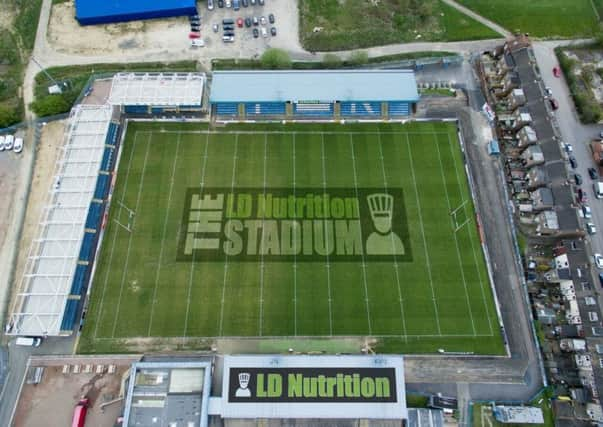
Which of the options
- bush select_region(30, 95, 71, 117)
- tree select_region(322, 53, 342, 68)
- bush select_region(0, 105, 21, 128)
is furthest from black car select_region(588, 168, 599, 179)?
bush select_region(0, 105, 21, 128)

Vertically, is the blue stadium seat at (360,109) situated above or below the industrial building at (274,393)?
above

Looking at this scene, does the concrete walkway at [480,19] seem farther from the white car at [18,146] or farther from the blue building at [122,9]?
the white car at [18,146]

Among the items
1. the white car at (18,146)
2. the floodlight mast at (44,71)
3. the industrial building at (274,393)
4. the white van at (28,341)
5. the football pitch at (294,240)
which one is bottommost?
the industrial building at (274,393)

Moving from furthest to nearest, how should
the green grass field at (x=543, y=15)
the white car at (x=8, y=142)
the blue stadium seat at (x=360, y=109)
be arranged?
the green grass field at (x=543, y=15) < the blue stadium seat at (x=360, y=109) < the white car at (x=8, y=142)

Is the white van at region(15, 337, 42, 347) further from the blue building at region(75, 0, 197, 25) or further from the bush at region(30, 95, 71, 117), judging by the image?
the blue building at region(75, 0, 197, 25)

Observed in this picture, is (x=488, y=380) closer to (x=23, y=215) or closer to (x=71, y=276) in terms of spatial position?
(x=71, y=276)

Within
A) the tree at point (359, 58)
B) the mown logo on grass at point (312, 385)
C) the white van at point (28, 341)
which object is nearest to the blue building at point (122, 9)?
the tree at point (359, 58)

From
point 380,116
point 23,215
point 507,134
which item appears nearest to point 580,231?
point 507,134
